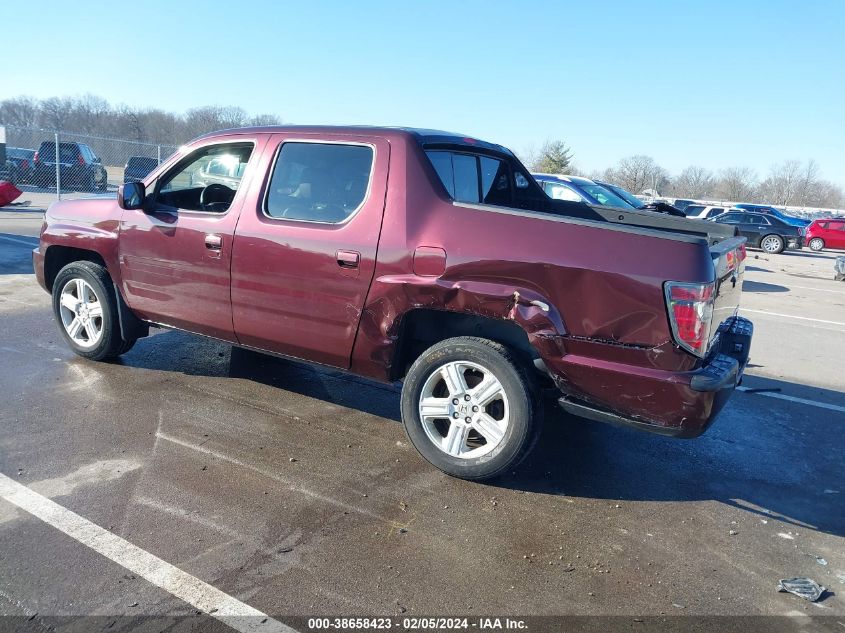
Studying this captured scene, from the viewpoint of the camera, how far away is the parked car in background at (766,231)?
25672 mm

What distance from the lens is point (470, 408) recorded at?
381 cm

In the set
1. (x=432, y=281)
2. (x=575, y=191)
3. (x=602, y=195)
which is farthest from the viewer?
(x=602, y=195)

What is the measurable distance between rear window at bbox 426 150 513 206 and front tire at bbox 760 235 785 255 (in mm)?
24298

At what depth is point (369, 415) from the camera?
480 cm

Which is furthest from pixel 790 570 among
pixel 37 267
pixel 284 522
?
pixel 37 267

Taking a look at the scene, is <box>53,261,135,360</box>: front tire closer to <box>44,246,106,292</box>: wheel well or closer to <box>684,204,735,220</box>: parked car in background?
<box>44,246,106,292</box>: wheel well

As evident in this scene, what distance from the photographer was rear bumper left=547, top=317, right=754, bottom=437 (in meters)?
3.31

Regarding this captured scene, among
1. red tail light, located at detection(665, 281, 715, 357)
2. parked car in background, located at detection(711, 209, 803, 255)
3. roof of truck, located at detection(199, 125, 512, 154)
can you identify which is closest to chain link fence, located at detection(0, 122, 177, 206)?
roof of truck, located at detection(199, 125, 512, 154)

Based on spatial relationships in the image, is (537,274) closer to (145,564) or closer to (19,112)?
(145,564)

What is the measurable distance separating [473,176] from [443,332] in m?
1.32

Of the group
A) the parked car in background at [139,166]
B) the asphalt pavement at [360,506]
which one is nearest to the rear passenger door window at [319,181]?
the asphalt pavement at [360,506]

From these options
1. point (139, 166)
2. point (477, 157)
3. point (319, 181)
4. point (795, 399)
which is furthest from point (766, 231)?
point (319, 181)

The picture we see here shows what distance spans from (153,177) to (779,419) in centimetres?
519

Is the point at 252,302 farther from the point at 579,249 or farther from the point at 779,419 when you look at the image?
the point at 779,419
